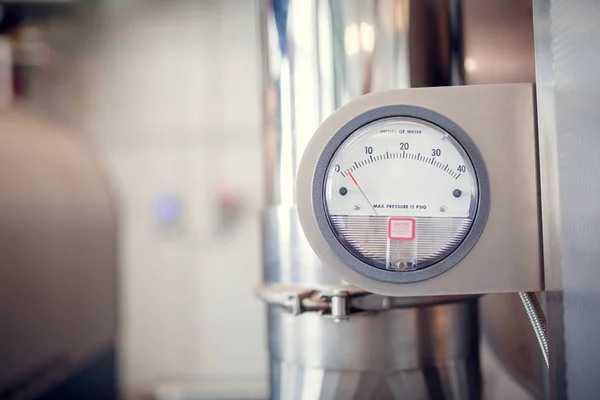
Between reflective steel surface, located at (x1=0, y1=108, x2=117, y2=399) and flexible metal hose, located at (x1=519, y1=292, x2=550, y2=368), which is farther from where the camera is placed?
reflective steel surface, located at (x1=0, y1=108, x2=117, y2=399)

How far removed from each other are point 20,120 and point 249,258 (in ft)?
2.01

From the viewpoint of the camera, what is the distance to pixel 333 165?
1.80 ft

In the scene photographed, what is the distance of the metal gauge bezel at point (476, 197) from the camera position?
533mm

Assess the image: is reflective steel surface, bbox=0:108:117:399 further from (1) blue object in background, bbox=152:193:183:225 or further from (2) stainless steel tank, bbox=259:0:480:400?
(2) stainless steel tank, bbox=259:0:480:400

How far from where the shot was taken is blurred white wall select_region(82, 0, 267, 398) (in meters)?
1.37

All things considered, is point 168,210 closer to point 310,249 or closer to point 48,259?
point 48,259

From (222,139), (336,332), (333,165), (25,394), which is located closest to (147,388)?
(25,394)

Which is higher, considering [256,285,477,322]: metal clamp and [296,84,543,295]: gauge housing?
[296,84,543,295]: gauge housing

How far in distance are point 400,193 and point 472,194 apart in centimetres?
7

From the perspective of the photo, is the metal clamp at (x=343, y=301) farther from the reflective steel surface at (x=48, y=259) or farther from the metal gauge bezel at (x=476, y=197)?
the reflective steel surface at (x=48, y=259)

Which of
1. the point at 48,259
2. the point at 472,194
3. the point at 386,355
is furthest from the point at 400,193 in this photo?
the point at 48,259

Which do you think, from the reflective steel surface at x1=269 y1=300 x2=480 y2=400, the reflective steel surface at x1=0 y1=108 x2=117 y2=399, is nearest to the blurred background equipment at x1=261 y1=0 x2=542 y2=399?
the reflective steel surface at x1=269 y1=300 x2=480 y2=400

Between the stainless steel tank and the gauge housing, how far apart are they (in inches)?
2.5

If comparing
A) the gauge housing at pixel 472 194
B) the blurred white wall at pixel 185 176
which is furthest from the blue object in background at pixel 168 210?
the gauge housing at pixel 472 194
